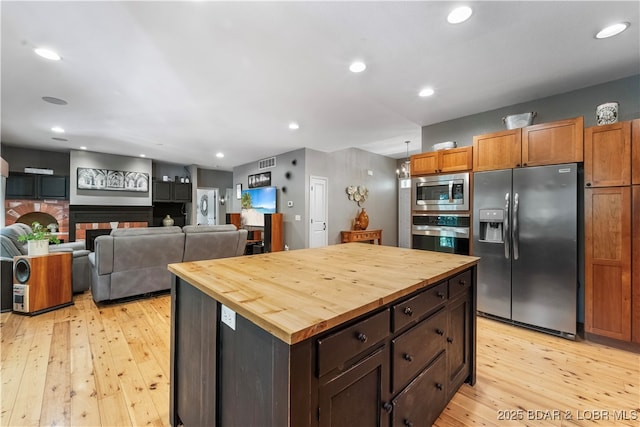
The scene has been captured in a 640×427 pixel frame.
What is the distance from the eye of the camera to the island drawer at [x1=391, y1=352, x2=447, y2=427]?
48.5 inches

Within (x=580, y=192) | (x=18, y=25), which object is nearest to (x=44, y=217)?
(x=18, y=25)

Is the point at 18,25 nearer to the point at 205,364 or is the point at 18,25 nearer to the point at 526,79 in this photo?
the point at 205,364

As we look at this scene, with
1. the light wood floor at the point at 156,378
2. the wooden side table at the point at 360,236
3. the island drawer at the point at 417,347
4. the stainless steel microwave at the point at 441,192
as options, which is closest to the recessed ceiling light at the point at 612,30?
the stainless steel microwave at the point at 441,192

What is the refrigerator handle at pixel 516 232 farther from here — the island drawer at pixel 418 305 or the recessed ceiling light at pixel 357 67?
the recessed ceiling light at pixel 357 67

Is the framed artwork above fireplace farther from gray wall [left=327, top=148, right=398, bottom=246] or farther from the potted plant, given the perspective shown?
gray wall [left=327, top=148, right=398, bottom=246]

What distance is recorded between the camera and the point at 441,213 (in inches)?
143

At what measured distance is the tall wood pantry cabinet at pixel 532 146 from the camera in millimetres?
2660

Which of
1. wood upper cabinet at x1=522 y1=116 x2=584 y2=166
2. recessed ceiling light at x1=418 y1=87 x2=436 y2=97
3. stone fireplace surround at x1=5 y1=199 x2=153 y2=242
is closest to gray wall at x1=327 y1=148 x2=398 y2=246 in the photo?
recessed ceiling light at x1=418 y1=87 x2=436 y2=97

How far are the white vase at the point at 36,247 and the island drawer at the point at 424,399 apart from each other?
440cm

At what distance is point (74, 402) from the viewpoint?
1763 mm

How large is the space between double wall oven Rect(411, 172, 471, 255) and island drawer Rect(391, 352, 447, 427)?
220cm

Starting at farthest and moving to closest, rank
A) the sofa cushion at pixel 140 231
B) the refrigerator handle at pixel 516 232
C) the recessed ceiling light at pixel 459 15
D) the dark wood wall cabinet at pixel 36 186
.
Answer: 1. the dark wood wall cabinet at pixel 36 186
2. the sofa cushion at pixel 140 231
3. the refrigerator handle at pixel 516 232
4. the recessed ceiling light at pixel 459 15

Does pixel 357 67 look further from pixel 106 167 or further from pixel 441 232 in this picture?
pixel 106 167

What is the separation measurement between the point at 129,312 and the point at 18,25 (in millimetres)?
2992
